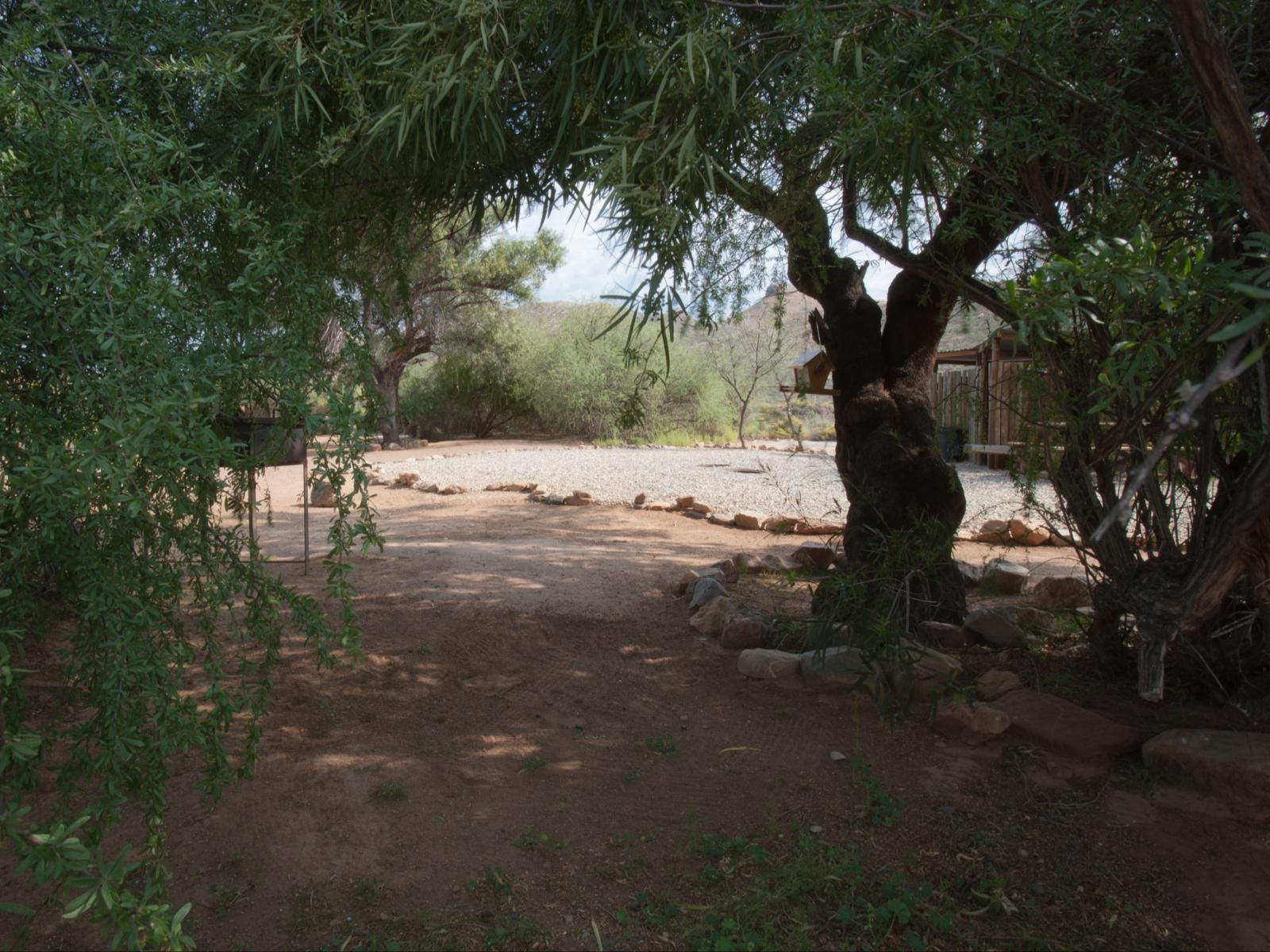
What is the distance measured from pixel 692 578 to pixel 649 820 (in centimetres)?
314

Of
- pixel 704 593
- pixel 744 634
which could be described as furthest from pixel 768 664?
pixel 704 593

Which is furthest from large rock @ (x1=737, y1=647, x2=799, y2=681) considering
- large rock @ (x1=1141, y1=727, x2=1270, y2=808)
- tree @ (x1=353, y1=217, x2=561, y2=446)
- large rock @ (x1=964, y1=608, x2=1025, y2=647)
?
tree @ (x1=353, y1=217, x2=561, y2=446)

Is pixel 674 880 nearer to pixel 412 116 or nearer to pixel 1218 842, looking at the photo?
pixel 1218 842

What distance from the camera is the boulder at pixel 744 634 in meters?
5.40

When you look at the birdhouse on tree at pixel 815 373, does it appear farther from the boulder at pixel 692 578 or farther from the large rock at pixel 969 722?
the large rock at pixel 969 722

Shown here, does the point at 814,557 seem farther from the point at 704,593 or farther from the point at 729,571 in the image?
the point at 704,593

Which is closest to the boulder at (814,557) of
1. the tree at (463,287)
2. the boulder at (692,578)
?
the boulder at (692,578)

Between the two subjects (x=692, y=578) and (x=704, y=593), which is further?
(x=692, y=578)

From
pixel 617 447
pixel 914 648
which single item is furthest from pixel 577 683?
pixel 617 447

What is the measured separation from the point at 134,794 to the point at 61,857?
1.01 meters

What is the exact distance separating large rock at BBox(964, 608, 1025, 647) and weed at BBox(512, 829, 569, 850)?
2796 millimetres

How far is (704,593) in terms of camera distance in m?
6.14

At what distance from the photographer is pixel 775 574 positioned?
7.35 metres

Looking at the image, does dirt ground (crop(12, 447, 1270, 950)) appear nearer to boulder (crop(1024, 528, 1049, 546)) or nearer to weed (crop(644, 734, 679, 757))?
weed (crop(644, 734, 679, 757))
